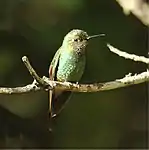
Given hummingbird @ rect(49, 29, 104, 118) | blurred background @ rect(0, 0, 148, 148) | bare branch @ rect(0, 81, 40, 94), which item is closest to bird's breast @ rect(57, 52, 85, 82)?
hummingbird @ rect(49, 29, 104, 118)

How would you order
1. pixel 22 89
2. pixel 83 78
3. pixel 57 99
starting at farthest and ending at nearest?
pixel 83 78, pixel 57 99, pixel 22 89

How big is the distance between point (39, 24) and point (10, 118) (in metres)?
0.64

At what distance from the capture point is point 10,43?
3139mm

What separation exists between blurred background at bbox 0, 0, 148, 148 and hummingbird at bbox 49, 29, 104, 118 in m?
0.84

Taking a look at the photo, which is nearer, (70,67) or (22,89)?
(22,89)

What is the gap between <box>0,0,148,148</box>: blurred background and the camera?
3.16 m

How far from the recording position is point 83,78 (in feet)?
11.0

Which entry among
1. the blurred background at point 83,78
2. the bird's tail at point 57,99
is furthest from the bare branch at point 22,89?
the blurred background at point 83,78

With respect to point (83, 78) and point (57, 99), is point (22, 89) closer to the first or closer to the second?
point (57, 99)

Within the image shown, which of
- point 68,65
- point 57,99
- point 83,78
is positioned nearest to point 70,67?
point 68,65

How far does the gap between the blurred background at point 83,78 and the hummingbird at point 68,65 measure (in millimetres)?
844

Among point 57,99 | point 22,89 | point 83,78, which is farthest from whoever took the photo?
point 83,78

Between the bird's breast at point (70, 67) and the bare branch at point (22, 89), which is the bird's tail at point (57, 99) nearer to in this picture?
the bird's breast at point (70, 67)

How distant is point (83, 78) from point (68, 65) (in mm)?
1090
